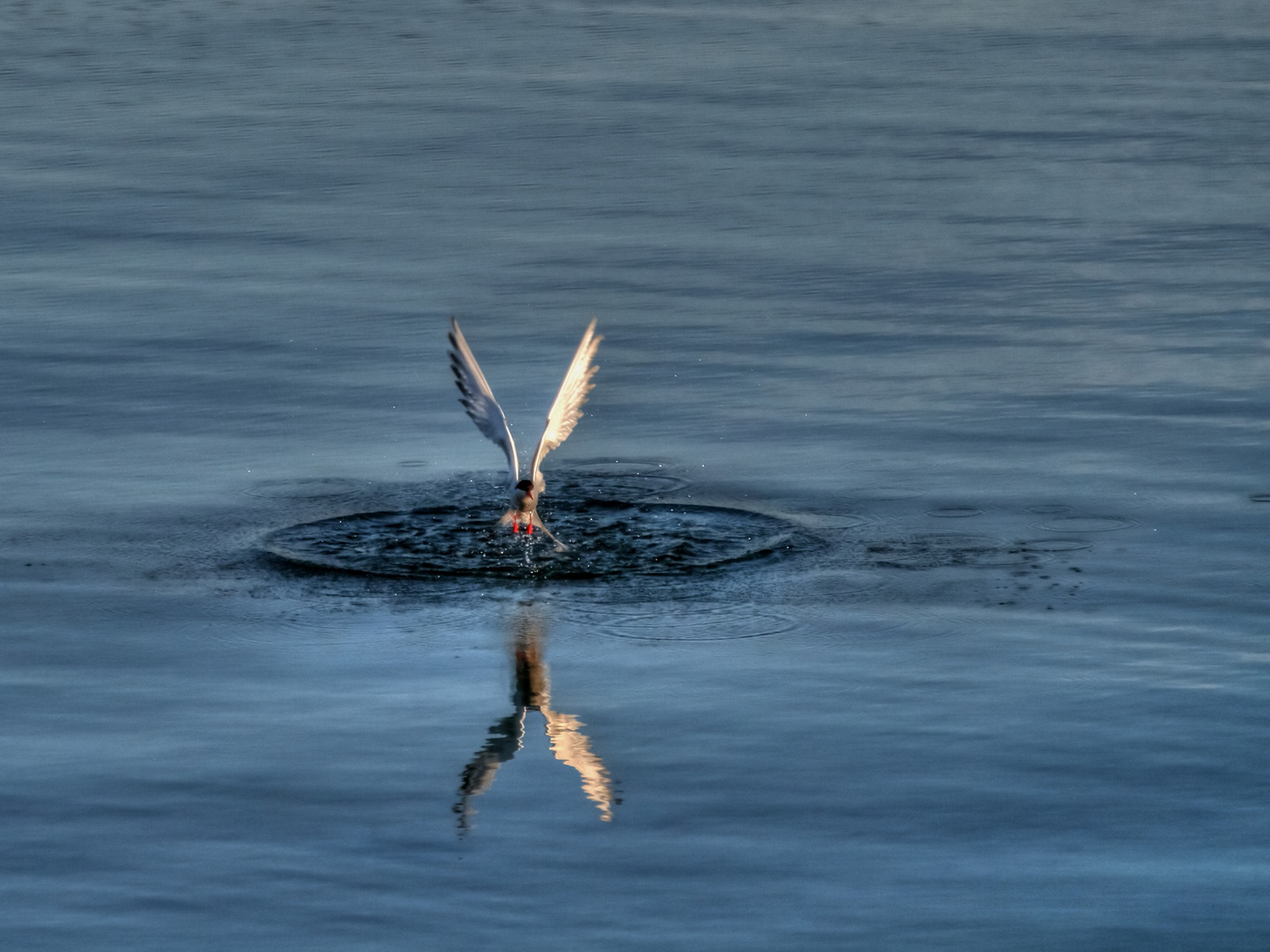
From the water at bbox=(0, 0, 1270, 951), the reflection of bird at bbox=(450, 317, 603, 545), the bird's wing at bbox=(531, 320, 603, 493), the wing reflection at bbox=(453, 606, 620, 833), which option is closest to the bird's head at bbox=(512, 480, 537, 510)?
the reflection of bird at bbox=(450, 317, 603, 545)

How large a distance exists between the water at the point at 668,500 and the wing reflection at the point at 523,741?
0.03 m

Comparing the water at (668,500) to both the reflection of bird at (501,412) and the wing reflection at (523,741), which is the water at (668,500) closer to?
the wing reflection at (523,741)

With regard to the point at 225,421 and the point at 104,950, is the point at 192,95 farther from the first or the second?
the point at 104,950

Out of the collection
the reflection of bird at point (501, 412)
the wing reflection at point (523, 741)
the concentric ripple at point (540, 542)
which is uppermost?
the reflection of bird at point (501, 412)

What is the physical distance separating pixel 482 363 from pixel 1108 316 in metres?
4.81

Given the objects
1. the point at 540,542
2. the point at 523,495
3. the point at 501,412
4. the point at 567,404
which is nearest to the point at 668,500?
the point at 567,404

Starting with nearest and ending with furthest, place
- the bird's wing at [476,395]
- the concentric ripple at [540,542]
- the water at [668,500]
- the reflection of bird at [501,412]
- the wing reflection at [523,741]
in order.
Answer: the water at [668,500] < the wing reflection at [523,741] < the concentric ripple at [540,542] < the reflection of bird at [501,412] < the bird's wing at [476,395]

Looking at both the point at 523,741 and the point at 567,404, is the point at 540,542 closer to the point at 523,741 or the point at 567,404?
the point at 567,404

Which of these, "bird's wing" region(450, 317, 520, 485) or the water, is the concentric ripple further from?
"bird's wing" region(450, 317, 520, 485)

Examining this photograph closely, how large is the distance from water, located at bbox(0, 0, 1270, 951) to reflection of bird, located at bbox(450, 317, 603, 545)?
0.56 m

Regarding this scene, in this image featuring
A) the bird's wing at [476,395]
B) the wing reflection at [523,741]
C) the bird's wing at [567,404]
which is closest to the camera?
the wing reflection at [523,741]

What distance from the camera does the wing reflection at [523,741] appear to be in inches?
310

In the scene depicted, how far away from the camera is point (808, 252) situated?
1716 cm

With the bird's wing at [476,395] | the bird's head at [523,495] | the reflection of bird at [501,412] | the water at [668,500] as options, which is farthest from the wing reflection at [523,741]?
the bird's wing at [476,395]
